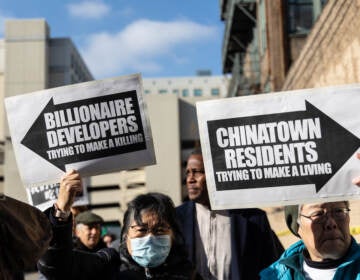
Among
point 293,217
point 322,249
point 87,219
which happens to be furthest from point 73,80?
point 322,249

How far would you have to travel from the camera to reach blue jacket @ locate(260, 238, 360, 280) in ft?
9.26

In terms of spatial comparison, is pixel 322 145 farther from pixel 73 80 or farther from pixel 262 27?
pixel 73 80

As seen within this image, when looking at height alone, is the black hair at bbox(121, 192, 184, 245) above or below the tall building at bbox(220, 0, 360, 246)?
below

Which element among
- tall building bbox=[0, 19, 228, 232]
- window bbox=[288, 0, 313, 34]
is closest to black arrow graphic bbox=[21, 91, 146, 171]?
window bbox=[288, 0, 313, 34]

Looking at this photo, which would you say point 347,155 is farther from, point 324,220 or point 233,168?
point 233,168

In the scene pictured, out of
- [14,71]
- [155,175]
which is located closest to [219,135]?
[155,175]

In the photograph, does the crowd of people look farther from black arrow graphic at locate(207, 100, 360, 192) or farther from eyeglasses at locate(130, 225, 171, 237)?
black arrow graphic at locate(207, 100, 360, 192)

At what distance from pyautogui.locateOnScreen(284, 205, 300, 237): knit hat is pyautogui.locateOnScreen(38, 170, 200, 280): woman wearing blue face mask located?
0.63 m

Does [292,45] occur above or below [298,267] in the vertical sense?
above

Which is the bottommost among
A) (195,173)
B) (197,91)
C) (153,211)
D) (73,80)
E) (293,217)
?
(293,217)

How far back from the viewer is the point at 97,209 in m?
98.7

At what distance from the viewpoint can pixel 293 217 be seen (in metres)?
3.23

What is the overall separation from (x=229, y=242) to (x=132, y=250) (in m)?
1.14

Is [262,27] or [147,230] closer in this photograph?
[147,230]
